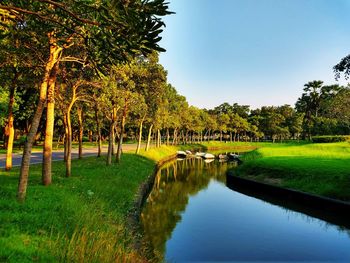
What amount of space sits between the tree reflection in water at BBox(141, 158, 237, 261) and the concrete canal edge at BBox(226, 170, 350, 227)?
19.0ft

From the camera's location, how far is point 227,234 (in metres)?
21.8

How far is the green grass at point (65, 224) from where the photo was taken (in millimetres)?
9141

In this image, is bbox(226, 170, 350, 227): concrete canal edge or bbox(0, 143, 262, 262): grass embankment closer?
bbox(0, 143, 262, 262): grass embankment

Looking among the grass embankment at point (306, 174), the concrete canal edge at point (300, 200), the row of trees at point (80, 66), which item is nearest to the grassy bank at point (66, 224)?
the row of trees at point (80, 66)

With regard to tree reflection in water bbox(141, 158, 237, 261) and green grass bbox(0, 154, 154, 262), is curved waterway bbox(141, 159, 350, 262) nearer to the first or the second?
tree reflection in water bbox(141, 158, 237, 261)

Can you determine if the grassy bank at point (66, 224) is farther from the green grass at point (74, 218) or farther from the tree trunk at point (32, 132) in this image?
the tree trunk at point (32, 132)

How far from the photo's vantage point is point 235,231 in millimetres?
22609

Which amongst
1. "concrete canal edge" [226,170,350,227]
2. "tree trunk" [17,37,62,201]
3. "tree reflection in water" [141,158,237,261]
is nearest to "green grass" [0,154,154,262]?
"tree trunk" [17,37,62,201]

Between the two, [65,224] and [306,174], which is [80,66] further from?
[306,174]

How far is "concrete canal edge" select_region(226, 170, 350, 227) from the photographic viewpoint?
81.2 ft

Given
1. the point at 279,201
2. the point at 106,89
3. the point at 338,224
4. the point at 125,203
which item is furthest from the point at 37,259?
the point at 279,201

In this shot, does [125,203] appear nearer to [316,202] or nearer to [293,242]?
[293,242]

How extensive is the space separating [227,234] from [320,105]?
111 metres

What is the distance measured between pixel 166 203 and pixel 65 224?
738 inches
